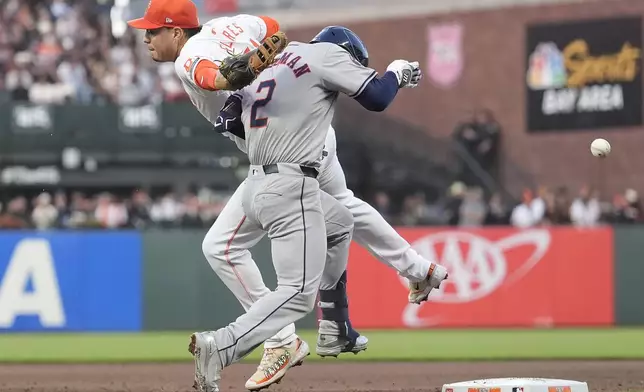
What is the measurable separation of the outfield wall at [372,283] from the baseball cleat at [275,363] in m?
7.84

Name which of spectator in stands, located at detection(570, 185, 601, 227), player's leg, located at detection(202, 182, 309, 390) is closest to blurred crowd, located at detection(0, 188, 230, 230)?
spectator in stands, located at detection(570, 185, 601, 227)

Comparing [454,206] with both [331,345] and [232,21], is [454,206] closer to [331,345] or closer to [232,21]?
[331,345]

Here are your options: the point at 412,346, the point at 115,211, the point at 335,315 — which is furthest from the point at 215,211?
the point at 335,315

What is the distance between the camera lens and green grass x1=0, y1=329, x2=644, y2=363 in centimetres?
1215

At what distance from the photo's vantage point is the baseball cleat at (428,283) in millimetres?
8234

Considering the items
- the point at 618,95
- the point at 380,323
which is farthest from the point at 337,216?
the point at 618,95

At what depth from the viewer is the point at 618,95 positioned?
71.9 ft

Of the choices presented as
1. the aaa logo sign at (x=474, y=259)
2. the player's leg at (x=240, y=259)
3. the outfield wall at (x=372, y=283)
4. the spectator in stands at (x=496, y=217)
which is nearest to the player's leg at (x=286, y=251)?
the player's leg at (x=240, y=259)

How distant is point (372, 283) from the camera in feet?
51.4

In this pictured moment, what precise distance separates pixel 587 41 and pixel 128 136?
8349mm

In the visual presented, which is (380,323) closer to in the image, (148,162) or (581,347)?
(581,347)

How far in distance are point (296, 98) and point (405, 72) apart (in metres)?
0.78

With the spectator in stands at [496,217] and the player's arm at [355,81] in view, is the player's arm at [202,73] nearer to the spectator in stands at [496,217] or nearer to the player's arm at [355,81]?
the player's arm at [355,81]

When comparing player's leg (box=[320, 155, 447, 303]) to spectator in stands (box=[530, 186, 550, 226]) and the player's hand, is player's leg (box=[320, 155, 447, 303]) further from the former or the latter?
spectator in stands (box=[530, 186, 550, 226])
